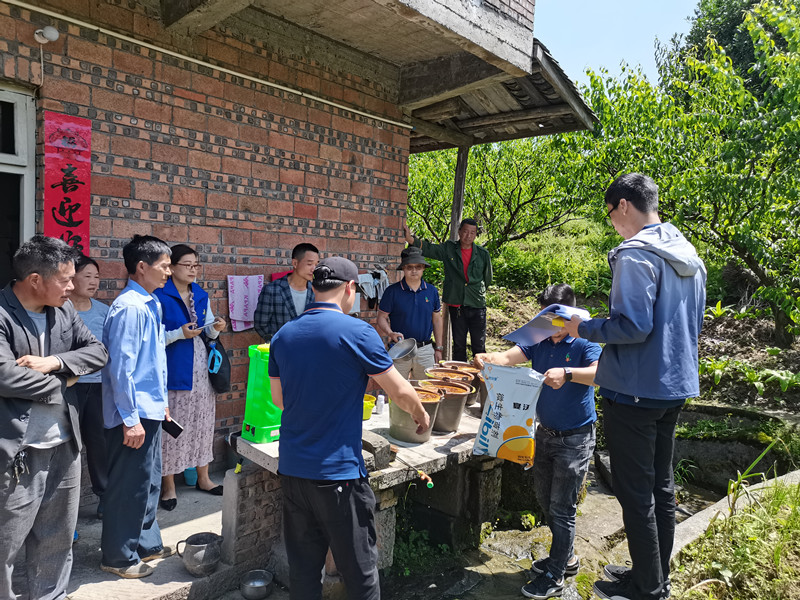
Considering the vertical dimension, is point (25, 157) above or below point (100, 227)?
above

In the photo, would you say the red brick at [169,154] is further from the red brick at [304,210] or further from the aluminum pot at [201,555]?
the aluminum pot at [201,555]

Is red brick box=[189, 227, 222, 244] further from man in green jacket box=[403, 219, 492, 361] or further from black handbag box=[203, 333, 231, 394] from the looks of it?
man in green jacket box=[403, 219, 492, 361]

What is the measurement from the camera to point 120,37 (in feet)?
14.2

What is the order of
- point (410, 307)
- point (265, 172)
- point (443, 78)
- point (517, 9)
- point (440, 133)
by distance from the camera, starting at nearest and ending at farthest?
point (265, 172) → point (517, 9) → point (410, 307) → point (443, 78) → point (440, 133)

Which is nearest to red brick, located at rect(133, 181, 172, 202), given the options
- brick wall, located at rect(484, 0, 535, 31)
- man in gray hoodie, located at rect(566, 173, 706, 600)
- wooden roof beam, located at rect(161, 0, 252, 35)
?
wooden roof beam, located at rect(161, 0, 252, 35)

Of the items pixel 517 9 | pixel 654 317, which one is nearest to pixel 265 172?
pixel 517 9

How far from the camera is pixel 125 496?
345cm

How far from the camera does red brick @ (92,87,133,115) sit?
425 cm

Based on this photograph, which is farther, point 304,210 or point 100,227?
point 304,210

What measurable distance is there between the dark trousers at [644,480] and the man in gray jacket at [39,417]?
9.72 ft

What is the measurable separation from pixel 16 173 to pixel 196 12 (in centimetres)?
176

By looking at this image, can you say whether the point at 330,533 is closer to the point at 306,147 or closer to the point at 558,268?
the point at 306,147

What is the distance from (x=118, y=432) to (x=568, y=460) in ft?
9.45

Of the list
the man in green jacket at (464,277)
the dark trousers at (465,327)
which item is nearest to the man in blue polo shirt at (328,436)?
the man in green jacket at (464,277)
